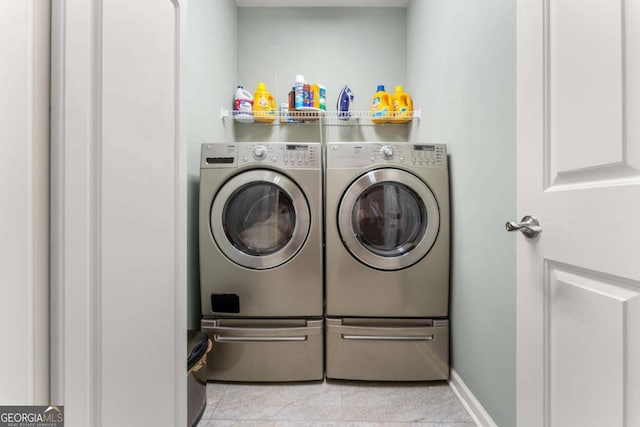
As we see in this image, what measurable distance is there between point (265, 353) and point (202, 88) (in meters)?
1.46

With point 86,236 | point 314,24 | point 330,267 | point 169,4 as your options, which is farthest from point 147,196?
Answer: point 314,24

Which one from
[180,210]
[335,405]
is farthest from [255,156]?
[335,405]

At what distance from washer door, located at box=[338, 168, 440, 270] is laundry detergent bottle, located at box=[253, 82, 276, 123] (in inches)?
39.8

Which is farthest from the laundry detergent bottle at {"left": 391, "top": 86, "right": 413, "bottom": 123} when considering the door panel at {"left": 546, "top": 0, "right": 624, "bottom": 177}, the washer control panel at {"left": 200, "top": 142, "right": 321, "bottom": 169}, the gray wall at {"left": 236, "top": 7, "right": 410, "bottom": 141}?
the door panel at {"left": 546, "top": 0, "right": 624, "bottom": 177}

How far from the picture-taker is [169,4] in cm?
76

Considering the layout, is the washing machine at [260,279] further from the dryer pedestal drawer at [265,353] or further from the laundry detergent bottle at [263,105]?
the laundry detergent bottle at [263,105]

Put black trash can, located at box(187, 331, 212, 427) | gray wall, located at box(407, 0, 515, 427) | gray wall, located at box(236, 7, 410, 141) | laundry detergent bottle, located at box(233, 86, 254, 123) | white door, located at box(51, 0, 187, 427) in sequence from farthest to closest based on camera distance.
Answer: gray wall, located at box(236, 7, 410, 141) < laundry detergent bottle, located at box(233, 86, 254, 123) < black trash can, located at box(187, 331, 212, 427) < gray wall, located at box(407, 0, 515, 427) < white door, located at box(51, 0, 187, 427)

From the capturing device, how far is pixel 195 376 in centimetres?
125

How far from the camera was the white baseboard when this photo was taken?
1199 mm

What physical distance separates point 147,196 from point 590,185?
883 millimetres

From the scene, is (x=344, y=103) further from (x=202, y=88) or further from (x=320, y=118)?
(x=202, y=88)

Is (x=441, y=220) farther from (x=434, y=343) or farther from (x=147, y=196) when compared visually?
(x=147, y=196)

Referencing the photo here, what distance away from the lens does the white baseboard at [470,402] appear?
3.93ft

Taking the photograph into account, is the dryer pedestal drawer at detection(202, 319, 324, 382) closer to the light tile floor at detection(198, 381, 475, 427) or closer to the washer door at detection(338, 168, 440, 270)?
the light tile floor at detection(198, 381, 475, 427)
